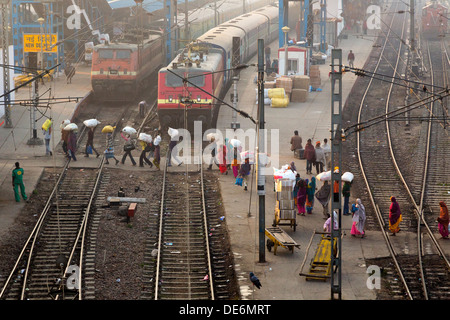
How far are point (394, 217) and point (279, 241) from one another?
3138mm

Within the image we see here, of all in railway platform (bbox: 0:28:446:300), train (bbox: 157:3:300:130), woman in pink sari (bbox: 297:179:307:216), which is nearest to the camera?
railway platform (bbox: 0:28:446:300)

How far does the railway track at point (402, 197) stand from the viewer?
1758 centimetres

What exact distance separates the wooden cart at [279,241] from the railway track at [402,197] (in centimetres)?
213

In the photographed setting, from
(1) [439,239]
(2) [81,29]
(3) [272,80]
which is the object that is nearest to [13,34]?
(2) [81,29]

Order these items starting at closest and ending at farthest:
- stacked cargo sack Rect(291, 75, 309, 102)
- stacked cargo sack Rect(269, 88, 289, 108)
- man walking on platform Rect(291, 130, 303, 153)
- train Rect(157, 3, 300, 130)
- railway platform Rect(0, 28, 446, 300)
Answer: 1. railway platform Rect(0, 28, 446, 300)
2. man walking on platform Rect(291, 130, 303, 153)
3. train Rect(157, 3, 300, 130)
4. stacked cargo sack Rect(269, 88, 289, 108)
5. stacked cargo sack Rect(291, 75, 309, 102)

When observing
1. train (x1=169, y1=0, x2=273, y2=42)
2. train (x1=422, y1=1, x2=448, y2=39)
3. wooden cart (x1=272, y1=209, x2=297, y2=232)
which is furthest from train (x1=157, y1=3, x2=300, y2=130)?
train (x1=422, y1=1, x2=448, y2=39)

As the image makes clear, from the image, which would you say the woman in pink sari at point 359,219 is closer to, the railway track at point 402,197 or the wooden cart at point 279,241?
the railway track at point 402,197

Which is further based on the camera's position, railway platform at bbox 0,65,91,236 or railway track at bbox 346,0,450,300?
railway platform at bbox 0,65,91,236

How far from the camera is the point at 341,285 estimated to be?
16984mm

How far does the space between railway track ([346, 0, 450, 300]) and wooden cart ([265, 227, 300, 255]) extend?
213 cm

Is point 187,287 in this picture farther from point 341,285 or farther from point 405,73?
point 405,73

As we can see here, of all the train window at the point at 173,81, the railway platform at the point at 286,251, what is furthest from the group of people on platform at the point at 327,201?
the train window at the point at 173,81

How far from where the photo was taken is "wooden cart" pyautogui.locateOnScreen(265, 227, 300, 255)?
19.0 m

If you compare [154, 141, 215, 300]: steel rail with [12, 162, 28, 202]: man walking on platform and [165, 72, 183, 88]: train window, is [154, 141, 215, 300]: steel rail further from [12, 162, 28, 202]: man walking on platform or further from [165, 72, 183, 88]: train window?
[165, 72, 183, 88]: train window
